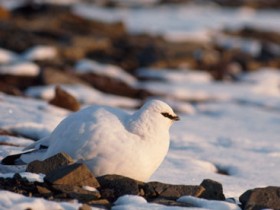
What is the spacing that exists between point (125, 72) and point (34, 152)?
9935 millimetres

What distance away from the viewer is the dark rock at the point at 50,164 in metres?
4.61

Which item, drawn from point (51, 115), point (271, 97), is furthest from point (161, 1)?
point (51, 115)

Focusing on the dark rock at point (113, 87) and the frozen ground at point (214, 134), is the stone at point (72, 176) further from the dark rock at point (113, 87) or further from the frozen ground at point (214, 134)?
the dark rock at point (113, 87)

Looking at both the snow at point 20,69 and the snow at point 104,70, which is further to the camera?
the snow at point 104,70

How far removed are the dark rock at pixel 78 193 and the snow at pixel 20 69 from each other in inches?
310

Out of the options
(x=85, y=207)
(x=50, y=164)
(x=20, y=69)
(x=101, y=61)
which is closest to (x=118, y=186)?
(x=50, y=164)

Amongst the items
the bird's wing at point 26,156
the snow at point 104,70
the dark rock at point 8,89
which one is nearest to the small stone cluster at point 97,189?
the bird's wing at point 26,156

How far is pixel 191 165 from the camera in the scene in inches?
260

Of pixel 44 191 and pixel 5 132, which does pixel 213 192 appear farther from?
pixel 5 132

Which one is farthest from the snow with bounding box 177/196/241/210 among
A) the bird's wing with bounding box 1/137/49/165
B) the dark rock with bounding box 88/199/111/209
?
the bird's wing with bounding box 1/137/49/165

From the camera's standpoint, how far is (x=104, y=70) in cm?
1418

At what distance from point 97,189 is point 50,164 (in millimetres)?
359

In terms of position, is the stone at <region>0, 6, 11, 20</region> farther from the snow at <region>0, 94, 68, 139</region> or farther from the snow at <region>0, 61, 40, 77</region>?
the snow at <region>0, 94, 68, 139</region>

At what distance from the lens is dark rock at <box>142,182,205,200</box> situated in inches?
184
